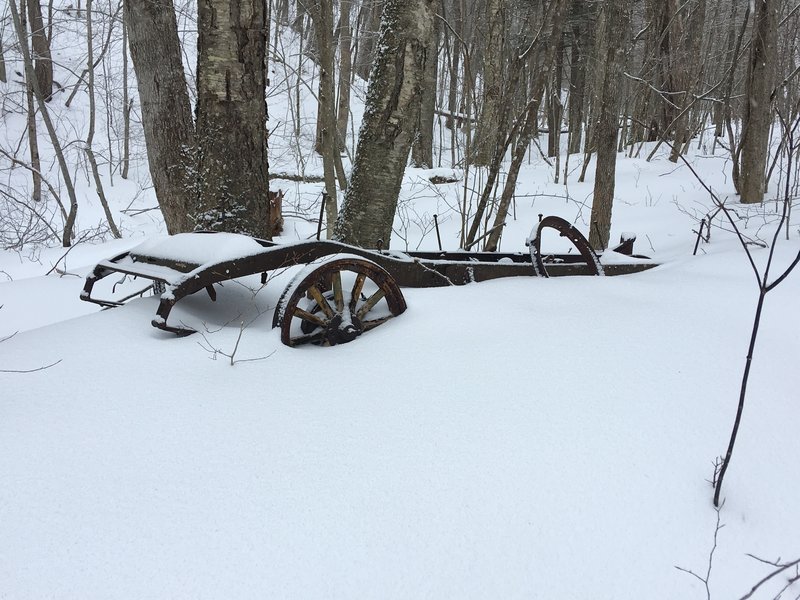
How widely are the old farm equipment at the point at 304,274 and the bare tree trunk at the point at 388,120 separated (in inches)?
35.0

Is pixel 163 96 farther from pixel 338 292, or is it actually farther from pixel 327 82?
pixel 338 292

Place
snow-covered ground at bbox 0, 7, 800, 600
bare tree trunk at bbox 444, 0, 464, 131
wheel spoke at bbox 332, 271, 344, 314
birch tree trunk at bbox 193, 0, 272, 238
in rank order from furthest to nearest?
bare tree trunk at bbox 444, 0, 464, 131, birch tree trunk at bbox 193, 0, 272, 238, wheel spoke at bbox 332, 271, 344, 314, snow-covered ground at bbox 0, 7, 800, 600

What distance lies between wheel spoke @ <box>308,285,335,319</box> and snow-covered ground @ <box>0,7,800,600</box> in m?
0.19

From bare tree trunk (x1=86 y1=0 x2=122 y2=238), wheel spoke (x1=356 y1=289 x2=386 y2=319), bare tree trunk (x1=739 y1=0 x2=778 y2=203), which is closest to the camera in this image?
wheel spoke (x1=356 y1=289 x2=386 y2=319)

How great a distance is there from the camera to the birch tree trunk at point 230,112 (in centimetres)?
317

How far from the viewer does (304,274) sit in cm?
235

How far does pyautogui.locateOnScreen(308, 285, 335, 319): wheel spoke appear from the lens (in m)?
2.39

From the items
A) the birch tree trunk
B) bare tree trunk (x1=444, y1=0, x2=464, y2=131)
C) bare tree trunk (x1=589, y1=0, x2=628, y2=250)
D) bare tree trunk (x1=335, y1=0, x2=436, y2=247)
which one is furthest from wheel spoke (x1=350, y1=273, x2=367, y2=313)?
bare tree trunk (x1=589, y1=0, x2=628, y2=250)

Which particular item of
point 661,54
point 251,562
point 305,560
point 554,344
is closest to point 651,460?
point 554,344

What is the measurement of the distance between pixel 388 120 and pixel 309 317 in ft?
6.17

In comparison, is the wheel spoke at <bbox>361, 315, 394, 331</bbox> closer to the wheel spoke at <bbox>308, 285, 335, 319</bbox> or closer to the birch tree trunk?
the wheel spoke at <bbox>308, 285, 335, 319</bbox>

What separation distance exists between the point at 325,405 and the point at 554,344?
1011mm

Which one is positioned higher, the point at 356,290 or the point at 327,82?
the point at 327,82

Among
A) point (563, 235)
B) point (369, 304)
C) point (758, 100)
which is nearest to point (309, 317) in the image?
point (369, 304)
